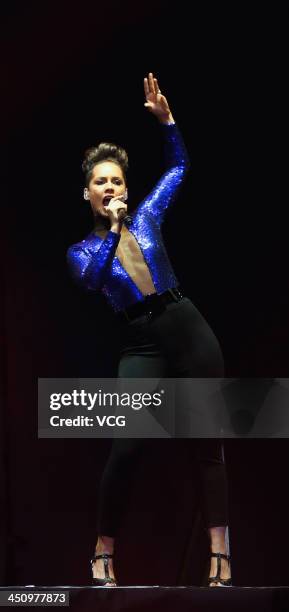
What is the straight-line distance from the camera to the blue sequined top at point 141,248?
9.45 ft

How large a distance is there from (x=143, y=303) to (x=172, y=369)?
0.23m

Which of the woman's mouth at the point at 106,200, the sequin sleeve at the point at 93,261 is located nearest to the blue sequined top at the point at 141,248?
the sequin sleeve at the point at 93,261

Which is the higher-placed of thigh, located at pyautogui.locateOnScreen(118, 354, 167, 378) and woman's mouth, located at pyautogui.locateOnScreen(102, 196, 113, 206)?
woman's mouth, located at pyautogui.locateOnScreen(102, 196, 113, 206)

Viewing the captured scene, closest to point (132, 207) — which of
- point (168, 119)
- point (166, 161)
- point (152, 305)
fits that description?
point (166, 161)

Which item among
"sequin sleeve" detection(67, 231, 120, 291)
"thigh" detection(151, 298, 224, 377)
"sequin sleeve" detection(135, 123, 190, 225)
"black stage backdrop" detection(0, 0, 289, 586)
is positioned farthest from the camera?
"black stage backdrop" detection(0, 0, 289, 586)

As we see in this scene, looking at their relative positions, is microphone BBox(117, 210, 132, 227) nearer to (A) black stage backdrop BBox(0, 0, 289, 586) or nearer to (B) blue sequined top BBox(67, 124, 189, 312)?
(B) blue sequined top BBox(67, 124, 189, 312)

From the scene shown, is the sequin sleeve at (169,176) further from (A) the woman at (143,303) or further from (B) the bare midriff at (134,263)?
(B) the bare midriff at (134,263)

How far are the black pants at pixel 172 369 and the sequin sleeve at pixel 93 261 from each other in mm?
224

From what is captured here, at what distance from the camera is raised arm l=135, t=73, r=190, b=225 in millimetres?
3115

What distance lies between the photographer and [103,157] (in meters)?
3.12

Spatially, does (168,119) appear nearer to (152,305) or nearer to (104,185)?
(104,185)

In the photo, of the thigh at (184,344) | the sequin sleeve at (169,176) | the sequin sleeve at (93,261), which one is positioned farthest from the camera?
the sequin sleeve at (169,176)
